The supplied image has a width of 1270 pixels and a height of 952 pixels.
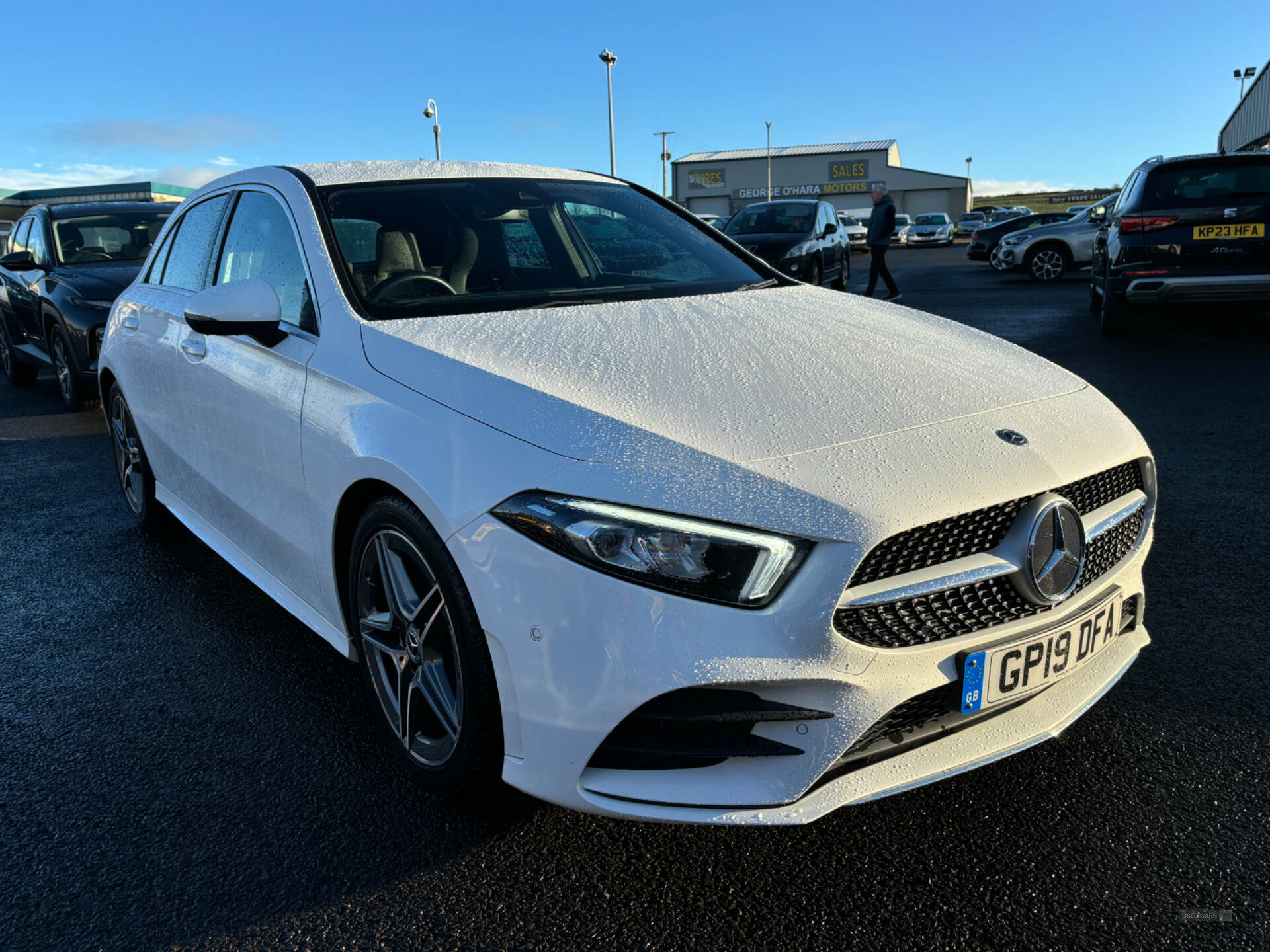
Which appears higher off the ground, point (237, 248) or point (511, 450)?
point (237, 248)

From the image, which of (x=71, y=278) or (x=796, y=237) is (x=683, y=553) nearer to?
(x=71, y=278)

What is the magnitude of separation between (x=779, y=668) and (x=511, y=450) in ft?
2.14

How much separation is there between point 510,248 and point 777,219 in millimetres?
12671

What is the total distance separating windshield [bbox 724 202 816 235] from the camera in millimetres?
15047

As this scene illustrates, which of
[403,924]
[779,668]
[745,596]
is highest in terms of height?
[745,596]

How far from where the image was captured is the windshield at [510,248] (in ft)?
9.40

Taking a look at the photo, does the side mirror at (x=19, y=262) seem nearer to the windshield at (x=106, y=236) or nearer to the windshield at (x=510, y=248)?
the windshield at (x=106, y=236)

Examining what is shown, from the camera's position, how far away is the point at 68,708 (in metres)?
2.93

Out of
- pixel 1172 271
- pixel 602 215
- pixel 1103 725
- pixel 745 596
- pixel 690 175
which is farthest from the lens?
pixel 690 175

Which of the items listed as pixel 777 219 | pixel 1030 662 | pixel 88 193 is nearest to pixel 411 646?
pixel 1030 662

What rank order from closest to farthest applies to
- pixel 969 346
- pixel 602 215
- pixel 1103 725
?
pixel 1103 725, pixel 969 346, pixel 602 215

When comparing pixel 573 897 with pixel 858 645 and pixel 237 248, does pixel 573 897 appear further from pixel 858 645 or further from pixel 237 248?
pixel 237 248

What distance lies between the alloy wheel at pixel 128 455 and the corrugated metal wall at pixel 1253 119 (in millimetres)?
32127

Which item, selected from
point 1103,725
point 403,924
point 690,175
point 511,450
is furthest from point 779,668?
point 690,175
